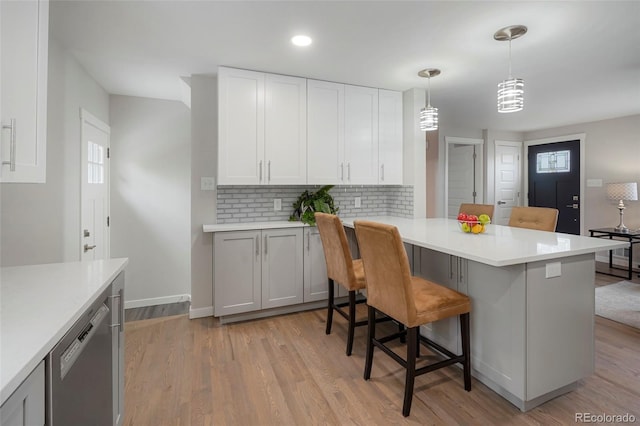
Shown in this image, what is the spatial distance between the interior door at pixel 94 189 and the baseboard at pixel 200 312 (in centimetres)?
105

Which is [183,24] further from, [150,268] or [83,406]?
[150,268]

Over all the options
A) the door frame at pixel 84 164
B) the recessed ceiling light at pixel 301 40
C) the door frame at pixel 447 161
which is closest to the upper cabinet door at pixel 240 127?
the recessed ceiling light at pixel 301 40

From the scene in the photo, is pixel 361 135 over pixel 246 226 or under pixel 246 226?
over

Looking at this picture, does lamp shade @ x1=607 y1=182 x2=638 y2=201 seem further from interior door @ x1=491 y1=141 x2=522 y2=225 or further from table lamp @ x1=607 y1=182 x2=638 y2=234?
interior door @ x1=491 y1=141 x2=522 y2=225

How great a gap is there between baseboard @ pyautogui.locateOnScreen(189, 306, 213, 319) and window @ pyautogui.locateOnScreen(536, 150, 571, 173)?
633 cm

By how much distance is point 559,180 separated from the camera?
19.7 ft

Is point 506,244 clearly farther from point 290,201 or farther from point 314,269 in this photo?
point 290,201

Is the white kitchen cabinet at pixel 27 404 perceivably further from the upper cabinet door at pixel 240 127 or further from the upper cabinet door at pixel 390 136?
the upper cabinet door at pixel 390 136

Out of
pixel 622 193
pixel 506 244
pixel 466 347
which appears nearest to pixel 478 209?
pixel 506 244

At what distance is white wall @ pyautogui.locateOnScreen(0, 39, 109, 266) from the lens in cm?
189

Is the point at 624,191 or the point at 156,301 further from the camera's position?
the point at 624,191

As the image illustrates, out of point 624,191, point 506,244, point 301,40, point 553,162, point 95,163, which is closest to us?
point 506,244

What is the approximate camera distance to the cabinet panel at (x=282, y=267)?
10.5ft

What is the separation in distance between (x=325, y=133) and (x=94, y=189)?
2.33 m
